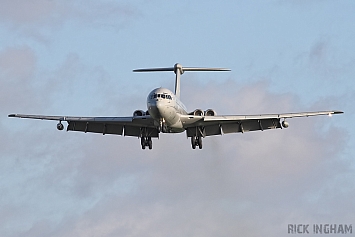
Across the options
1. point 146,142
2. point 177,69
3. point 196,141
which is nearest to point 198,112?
point 196,141

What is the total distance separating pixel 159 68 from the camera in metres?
79.2

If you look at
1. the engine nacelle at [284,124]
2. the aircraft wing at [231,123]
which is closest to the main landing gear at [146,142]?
the aircraft wing at [231,123]

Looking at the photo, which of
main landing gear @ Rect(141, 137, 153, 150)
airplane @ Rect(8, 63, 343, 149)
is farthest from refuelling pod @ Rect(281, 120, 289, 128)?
main landing gear @ Rect(141, 137, 153, 150)

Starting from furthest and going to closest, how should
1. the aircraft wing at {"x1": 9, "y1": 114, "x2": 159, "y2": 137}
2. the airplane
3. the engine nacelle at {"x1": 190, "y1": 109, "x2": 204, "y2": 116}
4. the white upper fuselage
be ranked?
1. the aircraft wing at {"x1": 9, "y1": 114, "x2": 159, "y2": 137}
2. the engine nacelle at {"x1": 190, "y1": 109, "x2": 204, "y2": 116}
3. the airplane
4. the white upper fuselage

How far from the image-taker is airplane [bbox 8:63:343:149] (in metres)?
62.2

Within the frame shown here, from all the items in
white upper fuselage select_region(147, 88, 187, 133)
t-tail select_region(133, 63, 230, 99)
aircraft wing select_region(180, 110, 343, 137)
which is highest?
t-tail select_region(133, 63, 230, 99)

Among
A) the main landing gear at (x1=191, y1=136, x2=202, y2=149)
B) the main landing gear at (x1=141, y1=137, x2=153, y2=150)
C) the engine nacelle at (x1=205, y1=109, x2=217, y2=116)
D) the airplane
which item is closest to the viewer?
the airplane

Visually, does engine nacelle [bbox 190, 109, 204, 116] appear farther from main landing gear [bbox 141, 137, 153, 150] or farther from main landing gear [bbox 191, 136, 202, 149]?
main landing gear [bbox 141, 137, 153, 150]

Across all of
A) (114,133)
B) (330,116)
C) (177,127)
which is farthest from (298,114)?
(114,133)

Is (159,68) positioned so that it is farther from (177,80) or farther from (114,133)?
(114,133)

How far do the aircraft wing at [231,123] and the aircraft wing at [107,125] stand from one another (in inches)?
117

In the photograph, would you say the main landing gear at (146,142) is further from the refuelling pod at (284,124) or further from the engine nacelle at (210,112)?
the refuelling pod at (284,124)

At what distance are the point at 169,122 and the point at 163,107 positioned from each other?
205cm

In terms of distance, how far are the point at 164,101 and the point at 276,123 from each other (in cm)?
1027
